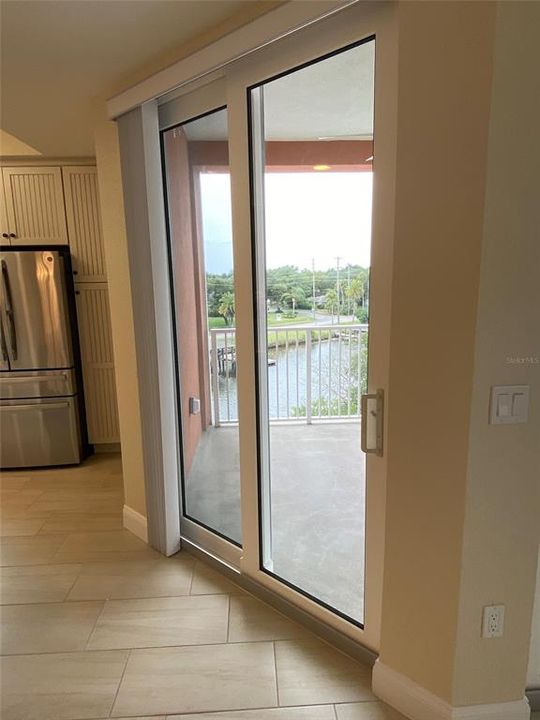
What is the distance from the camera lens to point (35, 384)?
12.0ft

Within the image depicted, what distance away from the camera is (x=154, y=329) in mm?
2402

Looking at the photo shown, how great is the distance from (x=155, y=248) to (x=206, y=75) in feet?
2.66

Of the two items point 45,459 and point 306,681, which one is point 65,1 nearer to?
point 306,681

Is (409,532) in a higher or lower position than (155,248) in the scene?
lower

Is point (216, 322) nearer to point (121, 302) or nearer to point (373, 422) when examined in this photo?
point (121, 302)

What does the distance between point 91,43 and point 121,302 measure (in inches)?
47.0

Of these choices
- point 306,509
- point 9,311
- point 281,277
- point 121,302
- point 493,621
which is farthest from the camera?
point 9,311

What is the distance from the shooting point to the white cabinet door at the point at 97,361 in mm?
3871

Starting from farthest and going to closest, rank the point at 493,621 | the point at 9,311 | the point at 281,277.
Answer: the point at 9,311 < the point at 281,277 < the point at 493,621

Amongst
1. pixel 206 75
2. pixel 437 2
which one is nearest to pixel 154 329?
pixel 206 75

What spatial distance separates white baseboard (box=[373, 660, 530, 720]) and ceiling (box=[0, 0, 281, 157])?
2401 mm

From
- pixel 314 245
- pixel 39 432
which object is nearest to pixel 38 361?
pixel 39 432

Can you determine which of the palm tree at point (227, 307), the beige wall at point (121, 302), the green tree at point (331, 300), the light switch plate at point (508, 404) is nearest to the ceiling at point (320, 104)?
the beige wall at point (121, 302)

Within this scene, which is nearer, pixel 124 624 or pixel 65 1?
pixel 65 1
